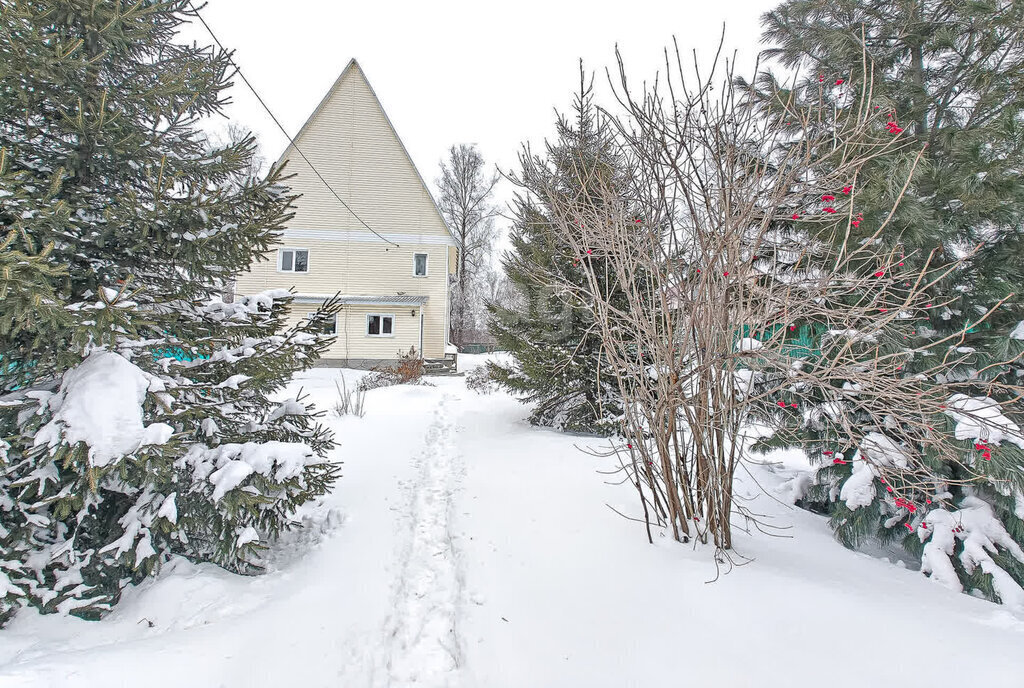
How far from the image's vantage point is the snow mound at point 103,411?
2.22 metres

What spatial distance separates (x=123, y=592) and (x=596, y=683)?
2.68 meters

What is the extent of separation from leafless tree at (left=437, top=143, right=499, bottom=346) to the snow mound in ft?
87.4

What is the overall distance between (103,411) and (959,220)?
593cm

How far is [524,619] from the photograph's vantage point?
248 centimetres

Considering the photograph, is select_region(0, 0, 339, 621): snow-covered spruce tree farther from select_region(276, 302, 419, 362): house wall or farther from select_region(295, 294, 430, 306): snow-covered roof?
select_region(276, 302, 419, 362): house wall

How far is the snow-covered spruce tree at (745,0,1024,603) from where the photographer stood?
2957mm

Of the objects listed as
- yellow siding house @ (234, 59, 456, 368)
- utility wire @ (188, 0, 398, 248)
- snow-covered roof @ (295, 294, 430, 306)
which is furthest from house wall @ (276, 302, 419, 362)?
utility wire @ (188, 0, 398, 248)

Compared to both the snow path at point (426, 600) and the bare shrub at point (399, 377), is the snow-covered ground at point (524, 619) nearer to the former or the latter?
the snow path at point (426, 600)

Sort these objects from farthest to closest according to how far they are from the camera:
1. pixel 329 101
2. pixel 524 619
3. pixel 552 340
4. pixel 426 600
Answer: pixel 329 101 < pixel 552 340 < pixel 426 600 < pixel 524 619

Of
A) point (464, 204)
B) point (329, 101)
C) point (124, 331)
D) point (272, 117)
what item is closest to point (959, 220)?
point (124, 331)

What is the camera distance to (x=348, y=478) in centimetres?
462

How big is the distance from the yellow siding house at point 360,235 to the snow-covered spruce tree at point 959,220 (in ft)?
45.8

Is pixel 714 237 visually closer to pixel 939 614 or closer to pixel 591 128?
pixel 939 614

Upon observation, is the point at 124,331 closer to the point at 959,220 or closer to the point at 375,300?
the point at 959,220
